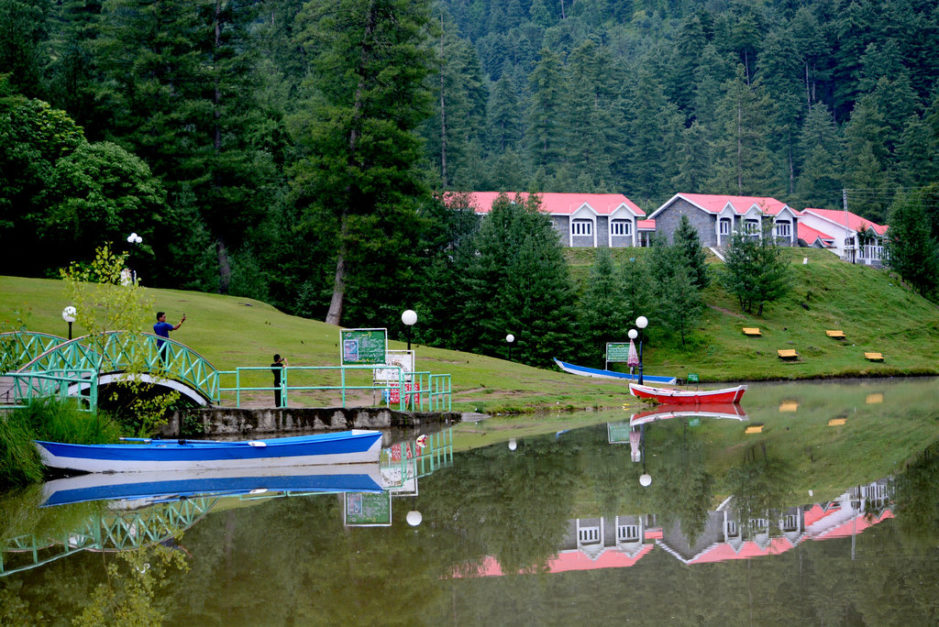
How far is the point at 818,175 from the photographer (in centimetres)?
12238

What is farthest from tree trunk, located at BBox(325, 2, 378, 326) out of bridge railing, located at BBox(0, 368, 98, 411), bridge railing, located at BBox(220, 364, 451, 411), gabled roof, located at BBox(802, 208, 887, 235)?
gabled roof, located at BBox(802, 208, 887, 235)

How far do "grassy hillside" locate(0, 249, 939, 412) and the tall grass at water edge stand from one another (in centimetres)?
528

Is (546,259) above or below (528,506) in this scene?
above

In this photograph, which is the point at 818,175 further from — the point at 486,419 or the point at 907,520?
the point at 907,520

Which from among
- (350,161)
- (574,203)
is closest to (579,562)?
(350,161)

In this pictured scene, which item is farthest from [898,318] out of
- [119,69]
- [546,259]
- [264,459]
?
[264,459]

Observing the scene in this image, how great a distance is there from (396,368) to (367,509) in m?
14.7

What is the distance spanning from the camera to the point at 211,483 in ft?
66.6

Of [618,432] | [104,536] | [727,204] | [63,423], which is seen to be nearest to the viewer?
[104,536]

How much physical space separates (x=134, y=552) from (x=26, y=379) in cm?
977

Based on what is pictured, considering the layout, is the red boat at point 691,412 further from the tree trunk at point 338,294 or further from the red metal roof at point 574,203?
the red metal roof at point 574,203

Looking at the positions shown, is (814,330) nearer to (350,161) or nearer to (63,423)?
(350,161)

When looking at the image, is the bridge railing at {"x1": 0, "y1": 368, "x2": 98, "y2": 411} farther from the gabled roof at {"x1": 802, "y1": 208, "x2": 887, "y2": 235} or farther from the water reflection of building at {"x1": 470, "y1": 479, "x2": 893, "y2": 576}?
the gabled roof at {"x1": 802, "y1": 208, "x2": 887, "y2": 235}

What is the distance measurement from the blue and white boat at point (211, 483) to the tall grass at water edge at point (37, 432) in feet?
2.07
